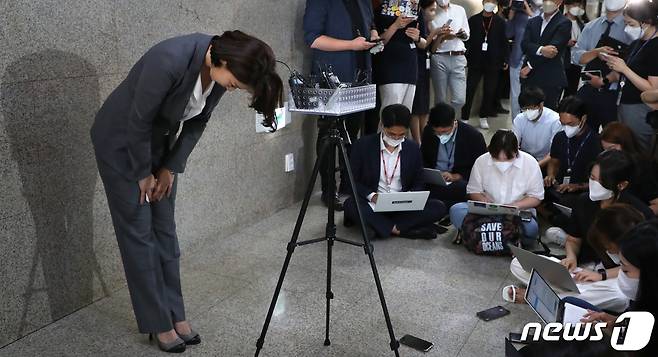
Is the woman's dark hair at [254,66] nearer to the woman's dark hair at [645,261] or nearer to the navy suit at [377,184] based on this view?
the woman's dark hair at [645,261]

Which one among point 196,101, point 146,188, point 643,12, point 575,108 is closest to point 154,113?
point 196,101

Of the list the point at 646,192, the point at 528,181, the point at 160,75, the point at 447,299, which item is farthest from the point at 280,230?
the point at 646,192

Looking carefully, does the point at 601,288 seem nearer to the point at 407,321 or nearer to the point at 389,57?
the point at 407,321

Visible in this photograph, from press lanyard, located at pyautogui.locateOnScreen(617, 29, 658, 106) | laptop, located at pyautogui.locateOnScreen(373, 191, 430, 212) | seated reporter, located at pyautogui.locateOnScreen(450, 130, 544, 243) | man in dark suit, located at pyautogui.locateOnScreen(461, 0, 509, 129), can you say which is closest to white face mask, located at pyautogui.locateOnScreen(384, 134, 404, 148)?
laptop, located at pyautogui.locateOnScreen(373, 191, 430, 212)

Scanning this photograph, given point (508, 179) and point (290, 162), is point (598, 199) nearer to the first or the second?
point (508, 179)

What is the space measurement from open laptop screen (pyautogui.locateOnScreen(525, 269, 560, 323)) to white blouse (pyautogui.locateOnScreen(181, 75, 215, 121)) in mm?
1464

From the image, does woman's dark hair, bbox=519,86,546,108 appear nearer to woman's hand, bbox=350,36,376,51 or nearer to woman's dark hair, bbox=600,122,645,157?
woman's dark hair, bbox=600,122,645,157

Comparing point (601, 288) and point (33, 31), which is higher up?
point (33, 31)

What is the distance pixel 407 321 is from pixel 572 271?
0.82m

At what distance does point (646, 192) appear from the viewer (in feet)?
9.70

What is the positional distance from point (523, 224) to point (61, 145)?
2421 mm

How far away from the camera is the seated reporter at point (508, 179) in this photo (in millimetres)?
3225

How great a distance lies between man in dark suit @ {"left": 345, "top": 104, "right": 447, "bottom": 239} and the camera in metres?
3.30

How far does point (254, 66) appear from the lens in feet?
5.54
